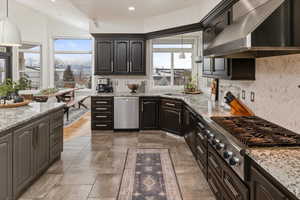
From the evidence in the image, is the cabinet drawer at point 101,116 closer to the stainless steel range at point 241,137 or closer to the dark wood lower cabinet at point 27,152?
the dark wood lower cabinet at point 27,152

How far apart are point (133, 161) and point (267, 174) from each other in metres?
3.28

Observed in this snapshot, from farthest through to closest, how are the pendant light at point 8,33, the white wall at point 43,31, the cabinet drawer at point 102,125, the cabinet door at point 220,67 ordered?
1. the white wall at point 43,31
2. the cabinet drawer at point 102,125
3. the cabinet door at point 220,67
4. the pendant light at point 8,33

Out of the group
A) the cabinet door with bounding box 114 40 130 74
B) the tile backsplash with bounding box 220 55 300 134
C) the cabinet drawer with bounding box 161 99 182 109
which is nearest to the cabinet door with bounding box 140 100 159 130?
the cabinet drawer with bounding box 161 99 182 109

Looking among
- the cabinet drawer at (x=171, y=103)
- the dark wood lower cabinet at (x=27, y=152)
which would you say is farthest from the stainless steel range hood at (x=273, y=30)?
the cabinet drawer at (x=171, y=103)

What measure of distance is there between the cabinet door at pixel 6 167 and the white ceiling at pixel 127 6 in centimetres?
354

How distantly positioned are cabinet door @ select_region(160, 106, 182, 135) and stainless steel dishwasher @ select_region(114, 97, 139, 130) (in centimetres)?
66

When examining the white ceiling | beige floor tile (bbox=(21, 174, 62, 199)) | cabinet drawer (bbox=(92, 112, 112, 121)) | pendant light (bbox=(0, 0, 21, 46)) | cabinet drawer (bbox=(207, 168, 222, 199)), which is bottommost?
beige floor tile (bbox=(21, 174, 62, 199))

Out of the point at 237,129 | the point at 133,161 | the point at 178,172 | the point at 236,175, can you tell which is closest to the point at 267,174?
the point at 236,175

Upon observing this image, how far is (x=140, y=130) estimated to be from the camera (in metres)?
7.09

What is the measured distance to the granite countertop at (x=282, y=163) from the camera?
1.44 m

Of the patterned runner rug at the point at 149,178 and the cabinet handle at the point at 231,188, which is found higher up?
the cabinet handle at the point at 231,188

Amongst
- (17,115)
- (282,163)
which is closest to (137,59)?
(17,115)

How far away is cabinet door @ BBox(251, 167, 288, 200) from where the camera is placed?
1497mm

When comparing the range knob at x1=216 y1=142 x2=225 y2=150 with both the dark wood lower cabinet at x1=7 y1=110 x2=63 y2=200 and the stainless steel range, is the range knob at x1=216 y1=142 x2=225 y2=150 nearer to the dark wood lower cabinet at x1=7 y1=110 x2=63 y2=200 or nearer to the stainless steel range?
the stainless steel range
